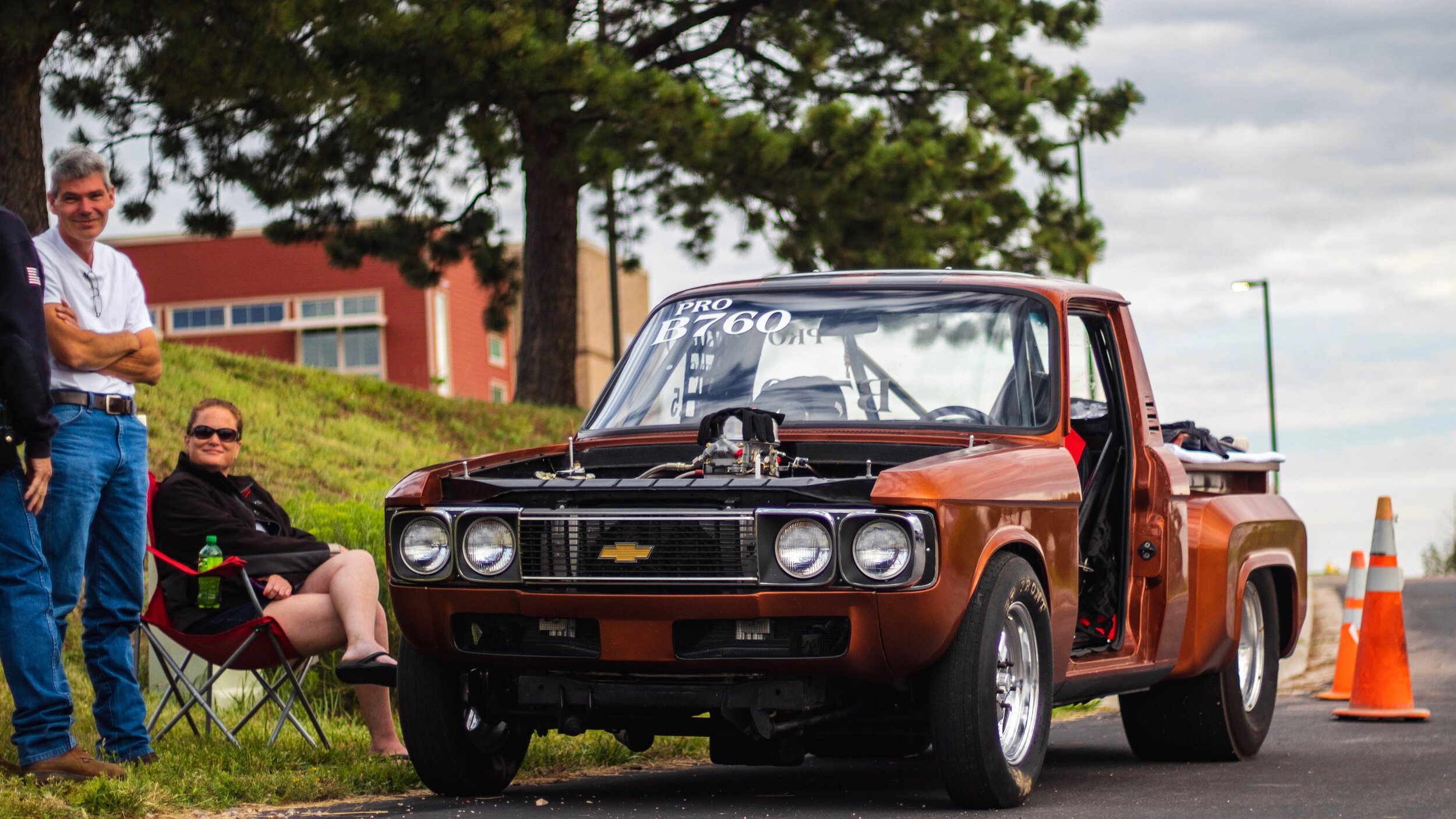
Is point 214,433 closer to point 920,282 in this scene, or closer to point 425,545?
point 425,545

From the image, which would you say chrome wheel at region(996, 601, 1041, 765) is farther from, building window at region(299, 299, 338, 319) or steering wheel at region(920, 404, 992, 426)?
building window at region(299, 299, 338, 319)

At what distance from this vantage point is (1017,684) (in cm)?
622

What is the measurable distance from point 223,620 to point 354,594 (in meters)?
0.59

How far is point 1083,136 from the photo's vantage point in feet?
85.6

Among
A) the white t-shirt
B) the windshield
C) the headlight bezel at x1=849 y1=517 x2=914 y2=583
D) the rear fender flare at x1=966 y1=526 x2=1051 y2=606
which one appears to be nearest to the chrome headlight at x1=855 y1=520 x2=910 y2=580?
the headlight bezel at x1=849 y1=517 x2=914 y2=583

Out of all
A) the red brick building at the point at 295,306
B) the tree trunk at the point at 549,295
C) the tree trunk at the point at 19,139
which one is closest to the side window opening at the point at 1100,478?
the tree trunk at the point at 19,139

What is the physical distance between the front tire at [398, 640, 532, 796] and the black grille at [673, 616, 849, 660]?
924mm

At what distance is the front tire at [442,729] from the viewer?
636 cm

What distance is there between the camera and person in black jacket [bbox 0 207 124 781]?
6309 millimetres

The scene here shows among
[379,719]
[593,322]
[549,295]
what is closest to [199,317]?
[593,322]

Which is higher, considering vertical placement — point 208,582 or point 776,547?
point 776,547

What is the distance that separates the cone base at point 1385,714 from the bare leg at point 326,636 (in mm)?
5157

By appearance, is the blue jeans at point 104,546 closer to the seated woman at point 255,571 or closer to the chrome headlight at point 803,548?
the seated woman at point 255,571

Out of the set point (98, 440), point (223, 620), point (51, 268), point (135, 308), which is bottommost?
point (223, 620)
